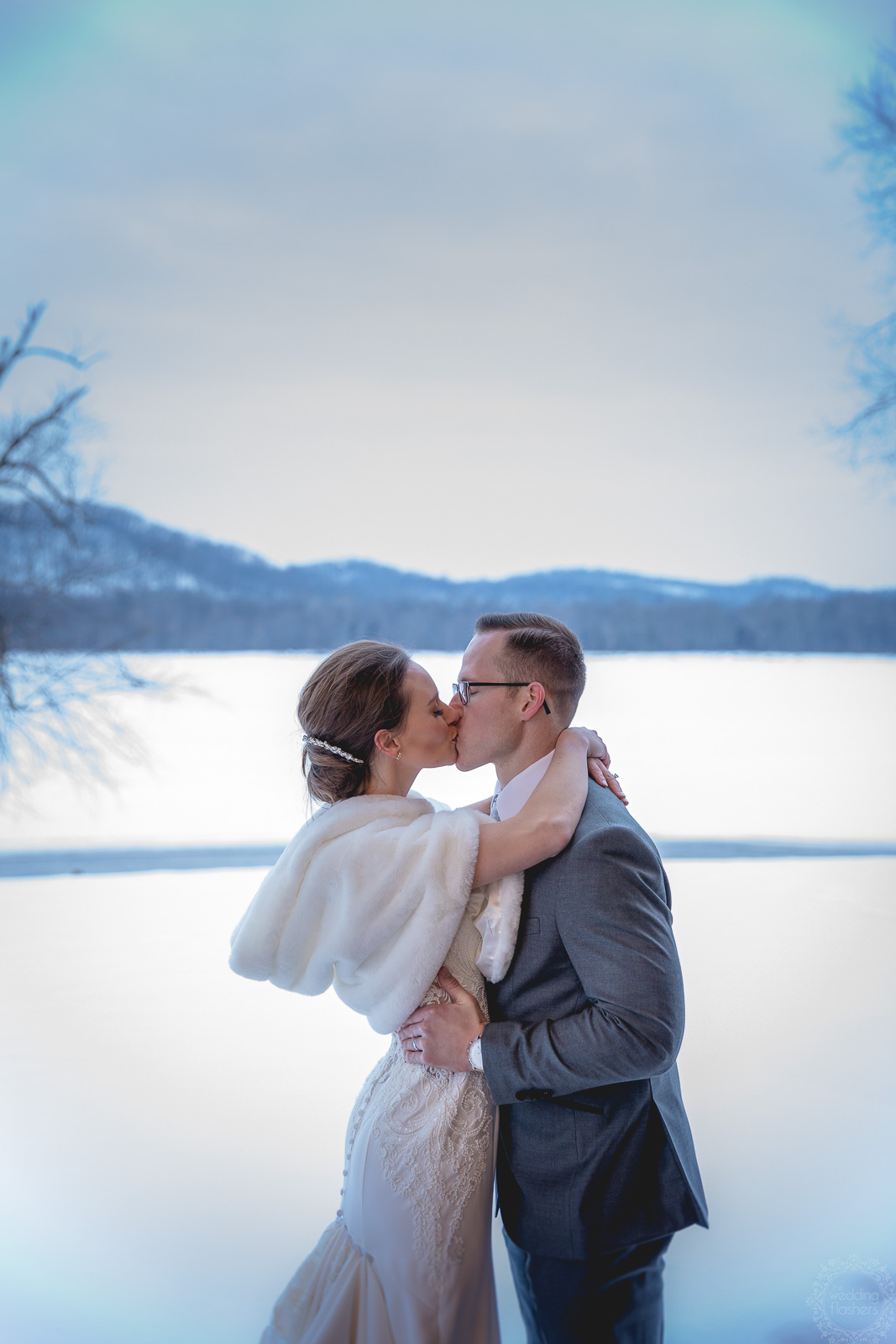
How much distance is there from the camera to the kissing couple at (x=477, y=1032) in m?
1.15

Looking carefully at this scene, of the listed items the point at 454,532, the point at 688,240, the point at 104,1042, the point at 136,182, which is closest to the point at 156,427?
the point at 136,182

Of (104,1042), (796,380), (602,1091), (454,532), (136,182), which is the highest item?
(136,182)

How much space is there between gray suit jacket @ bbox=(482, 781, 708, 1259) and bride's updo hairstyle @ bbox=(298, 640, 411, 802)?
0.93ft

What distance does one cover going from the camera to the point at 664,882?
1.31 meters

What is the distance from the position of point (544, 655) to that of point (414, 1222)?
756 millimetres

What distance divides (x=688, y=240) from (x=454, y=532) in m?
2.54

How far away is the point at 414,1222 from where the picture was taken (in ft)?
3.84

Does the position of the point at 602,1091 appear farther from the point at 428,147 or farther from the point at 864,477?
the point at 428,147

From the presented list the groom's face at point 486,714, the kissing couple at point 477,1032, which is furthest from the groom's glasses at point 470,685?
the kissing couple at point 477,1032

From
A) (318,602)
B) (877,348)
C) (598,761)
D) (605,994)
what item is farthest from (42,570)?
(877,348)

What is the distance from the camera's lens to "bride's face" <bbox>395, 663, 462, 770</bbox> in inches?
51.3

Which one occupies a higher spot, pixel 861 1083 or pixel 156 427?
pixel 156 427

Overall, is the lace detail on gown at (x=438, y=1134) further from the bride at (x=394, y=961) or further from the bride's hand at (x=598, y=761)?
the bride's hand at (x=598, y=761)

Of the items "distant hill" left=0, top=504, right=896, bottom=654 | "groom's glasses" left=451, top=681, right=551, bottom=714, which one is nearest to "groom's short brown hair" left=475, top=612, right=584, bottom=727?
"groom's glasses" left=451, top=681, right=551, bottom=714
